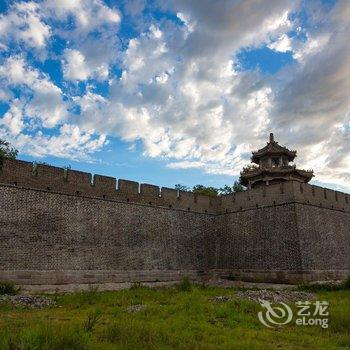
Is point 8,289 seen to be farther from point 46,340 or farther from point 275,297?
point 275,297

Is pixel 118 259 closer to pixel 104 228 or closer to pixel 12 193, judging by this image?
pixel 104 228

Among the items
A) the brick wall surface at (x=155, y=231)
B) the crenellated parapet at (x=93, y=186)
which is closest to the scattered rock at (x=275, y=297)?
the brick wall surface at (x=155, y=231)

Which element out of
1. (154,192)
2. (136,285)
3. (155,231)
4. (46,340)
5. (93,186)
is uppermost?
(154,192)

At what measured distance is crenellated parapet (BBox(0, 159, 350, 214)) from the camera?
529 inches

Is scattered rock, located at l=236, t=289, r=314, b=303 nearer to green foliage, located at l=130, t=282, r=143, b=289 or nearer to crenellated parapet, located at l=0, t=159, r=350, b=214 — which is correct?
green foliage, located at l=130, t=282, r=143, b=289

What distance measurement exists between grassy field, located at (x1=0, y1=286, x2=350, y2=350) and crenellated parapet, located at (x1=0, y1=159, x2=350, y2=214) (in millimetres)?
5349

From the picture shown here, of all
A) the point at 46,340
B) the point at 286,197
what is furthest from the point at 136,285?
the point at 46,340

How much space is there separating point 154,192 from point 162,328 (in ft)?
36.0

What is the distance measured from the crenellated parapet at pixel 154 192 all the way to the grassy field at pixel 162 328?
5349mm

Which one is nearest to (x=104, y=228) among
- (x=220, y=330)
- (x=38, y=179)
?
(x=38, y=179)

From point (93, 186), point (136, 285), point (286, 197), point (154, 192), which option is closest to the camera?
point (136, 285)

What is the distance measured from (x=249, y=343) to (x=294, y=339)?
1.11 meters

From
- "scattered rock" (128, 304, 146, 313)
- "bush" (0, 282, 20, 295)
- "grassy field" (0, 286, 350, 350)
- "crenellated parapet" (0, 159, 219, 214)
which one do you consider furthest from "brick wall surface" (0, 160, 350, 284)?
"scattered rock" (128, 304, 146, 313)

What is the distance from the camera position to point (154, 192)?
17.1 meters
